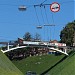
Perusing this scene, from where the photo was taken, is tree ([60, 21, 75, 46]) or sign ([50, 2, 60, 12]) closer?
sign ([50, 2, 60, 12])

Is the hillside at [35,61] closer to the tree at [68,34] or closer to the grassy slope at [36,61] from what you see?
the grassy slope at [36,61]

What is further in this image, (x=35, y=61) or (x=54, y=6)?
(x=35, y=61)

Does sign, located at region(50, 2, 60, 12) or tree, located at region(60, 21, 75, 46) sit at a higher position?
sign, located at region(50, 2, 60, 12)

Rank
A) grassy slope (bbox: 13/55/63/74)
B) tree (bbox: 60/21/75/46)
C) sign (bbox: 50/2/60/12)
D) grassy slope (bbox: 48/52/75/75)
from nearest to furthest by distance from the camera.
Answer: sign (bbox: 50/2/60/12) → grassy slope (bbox: 48/52/75/75) → tree (bbox: 60/21/75/46) → grassy slope (bbox: 13/55/63/74)

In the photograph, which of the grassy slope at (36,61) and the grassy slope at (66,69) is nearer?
the grassy slope at (66,69)

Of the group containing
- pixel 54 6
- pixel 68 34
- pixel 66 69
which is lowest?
pixel 66 69

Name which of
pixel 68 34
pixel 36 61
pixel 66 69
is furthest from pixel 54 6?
pixel 36 61

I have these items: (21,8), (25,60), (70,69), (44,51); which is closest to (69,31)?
(25,60)

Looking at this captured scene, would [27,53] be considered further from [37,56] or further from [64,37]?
[64,37]

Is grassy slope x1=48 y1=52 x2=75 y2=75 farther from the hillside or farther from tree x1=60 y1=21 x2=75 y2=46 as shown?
the hillside

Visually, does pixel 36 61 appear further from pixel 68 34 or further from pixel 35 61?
pixel 68 34

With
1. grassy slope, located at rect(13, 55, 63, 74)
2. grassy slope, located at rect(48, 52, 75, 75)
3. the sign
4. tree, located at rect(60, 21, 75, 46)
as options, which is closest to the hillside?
grassy slope, located at rect(13, 55, 63, 74)

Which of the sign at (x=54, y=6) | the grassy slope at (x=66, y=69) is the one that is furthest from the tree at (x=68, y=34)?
the sign at (x=54, y=6)

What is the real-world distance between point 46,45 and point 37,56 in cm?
5783
